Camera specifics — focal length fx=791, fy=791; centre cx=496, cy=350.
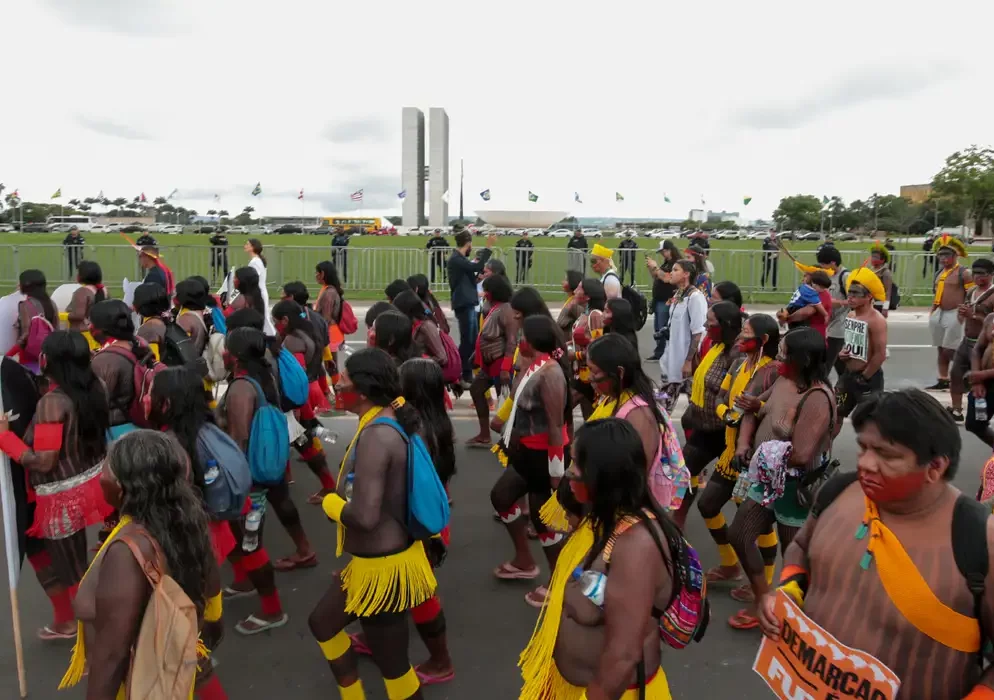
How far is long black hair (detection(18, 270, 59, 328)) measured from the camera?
246 inches

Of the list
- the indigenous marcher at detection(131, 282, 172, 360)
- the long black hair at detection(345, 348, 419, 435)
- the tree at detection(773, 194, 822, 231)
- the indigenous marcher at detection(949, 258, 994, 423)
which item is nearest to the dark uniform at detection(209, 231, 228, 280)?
the indigenous marcher at detection(131, 282, 172, 360)

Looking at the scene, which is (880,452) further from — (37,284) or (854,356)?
(37,284)

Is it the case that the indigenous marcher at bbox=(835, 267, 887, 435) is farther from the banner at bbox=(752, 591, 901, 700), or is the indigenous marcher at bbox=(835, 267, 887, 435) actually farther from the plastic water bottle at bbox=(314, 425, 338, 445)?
the banner at bbox=(752, 591, 901, 700)

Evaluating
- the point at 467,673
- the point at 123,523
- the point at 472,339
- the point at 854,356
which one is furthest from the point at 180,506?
the point at 472,339

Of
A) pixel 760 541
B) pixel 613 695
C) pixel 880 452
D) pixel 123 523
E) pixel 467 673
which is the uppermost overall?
pixel 880 452

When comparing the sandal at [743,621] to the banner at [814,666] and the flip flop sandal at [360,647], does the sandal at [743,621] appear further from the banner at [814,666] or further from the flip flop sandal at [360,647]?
the banner at [814,666]

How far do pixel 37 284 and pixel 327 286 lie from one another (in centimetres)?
286

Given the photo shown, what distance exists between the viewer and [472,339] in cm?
1104

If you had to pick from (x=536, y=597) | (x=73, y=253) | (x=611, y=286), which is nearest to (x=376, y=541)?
(x=536, y=597)

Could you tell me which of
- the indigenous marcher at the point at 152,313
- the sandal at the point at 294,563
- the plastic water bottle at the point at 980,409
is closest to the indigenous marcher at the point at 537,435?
the sandal at the point at 294,563

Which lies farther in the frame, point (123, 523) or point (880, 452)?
point (123, 523)

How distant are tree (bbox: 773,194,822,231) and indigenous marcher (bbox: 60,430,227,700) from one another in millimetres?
88258

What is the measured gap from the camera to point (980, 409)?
6.46 meters

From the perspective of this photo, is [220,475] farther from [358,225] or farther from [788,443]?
[358,225]
